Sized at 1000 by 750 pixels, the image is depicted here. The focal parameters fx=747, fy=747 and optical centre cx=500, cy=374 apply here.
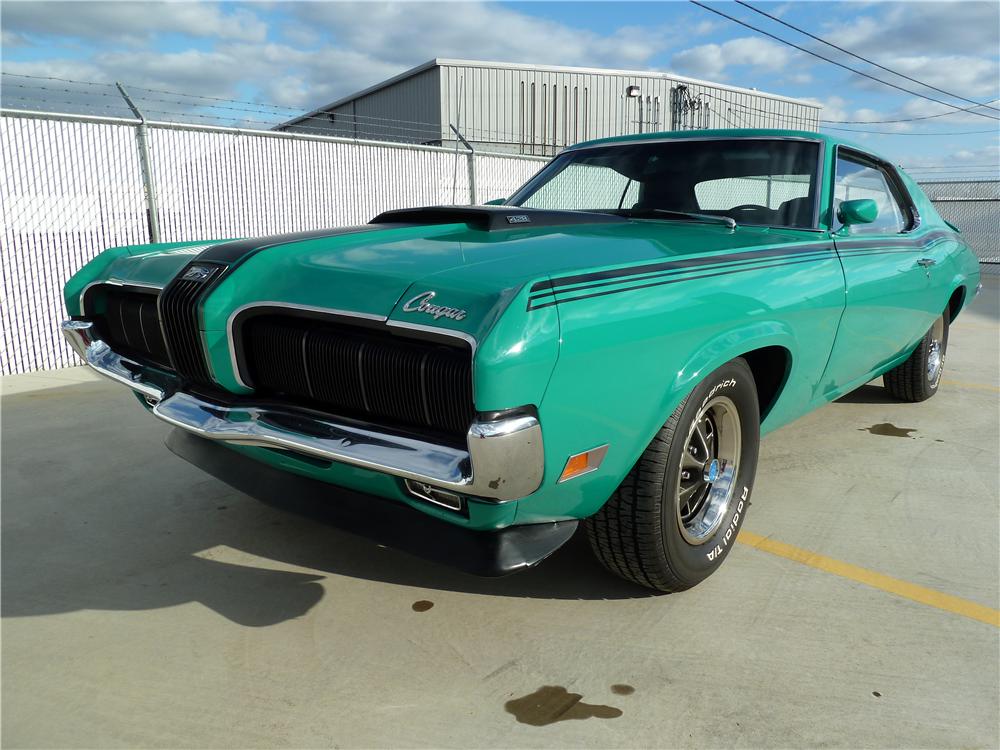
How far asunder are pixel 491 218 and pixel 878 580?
6.14 feet

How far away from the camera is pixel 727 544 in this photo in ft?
8.69

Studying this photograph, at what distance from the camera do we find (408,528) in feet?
6.72

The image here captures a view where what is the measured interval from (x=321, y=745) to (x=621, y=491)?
1039 mm

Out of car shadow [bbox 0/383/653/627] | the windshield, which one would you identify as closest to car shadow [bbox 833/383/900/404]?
the windshield

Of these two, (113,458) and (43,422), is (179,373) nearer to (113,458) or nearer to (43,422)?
(113,458)

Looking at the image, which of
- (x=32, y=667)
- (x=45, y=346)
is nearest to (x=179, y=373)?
(x=32, y=667)

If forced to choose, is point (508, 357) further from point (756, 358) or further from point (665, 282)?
point (756, 358)

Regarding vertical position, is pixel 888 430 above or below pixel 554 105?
below

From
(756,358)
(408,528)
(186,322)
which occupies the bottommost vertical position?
(408,528)

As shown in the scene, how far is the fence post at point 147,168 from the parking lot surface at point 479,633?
419cm

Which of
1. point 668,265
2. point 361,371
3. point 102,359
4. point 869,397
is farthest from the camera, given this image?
point 869,397

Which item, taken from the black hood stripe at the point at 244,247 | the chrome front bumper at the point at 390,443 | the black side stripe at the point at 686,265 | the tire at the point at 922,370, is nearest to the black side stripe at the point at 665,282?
the black side stripe at the point at 686,265

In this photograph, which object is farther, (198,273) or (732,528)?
(732,528)

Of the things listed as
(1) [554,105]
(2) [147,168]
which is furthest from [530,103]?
(2) [147,168]
